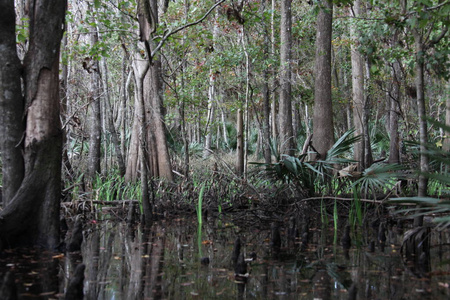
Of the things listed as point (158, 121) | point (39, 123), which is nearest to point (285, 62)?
point (158, 121)

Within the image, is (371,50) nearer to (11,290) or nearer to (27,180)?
(27,180)

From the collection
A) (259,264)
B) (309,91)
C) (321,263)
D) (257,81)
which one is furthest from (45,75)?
(309,91)

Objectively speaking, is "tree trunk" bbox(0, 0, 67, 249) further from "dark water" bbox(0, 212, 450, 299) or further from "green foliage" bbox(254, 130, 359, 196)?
"green foliage" bbox(254, 130, 359, 196)

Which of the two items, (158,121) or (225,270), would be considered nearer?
(225,270)

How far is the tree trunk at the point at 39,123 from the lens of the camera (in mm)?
4754

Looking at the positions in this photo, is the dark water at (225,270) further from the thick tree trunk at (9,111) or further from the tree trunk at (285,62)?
the tree trunk at (285,62)

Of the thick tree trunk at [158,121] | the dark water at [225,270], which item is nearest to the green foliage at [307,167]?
the dark water at [225,270]

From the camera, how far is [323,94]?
435 inches

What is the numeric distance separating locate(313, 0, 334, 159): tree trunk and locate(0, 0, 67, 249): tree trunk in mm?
6889

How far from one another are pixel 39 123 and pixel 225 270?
2.61m

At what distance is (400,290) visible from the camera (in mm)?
3432

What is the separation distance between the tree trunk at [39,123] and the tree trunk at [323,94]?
22.6ft

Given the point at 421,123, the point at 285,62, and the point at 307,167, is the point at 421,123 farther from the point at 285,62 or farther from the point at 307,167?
the point at 285,62

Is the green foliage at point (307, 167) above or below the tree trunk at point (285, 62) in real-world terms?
below
